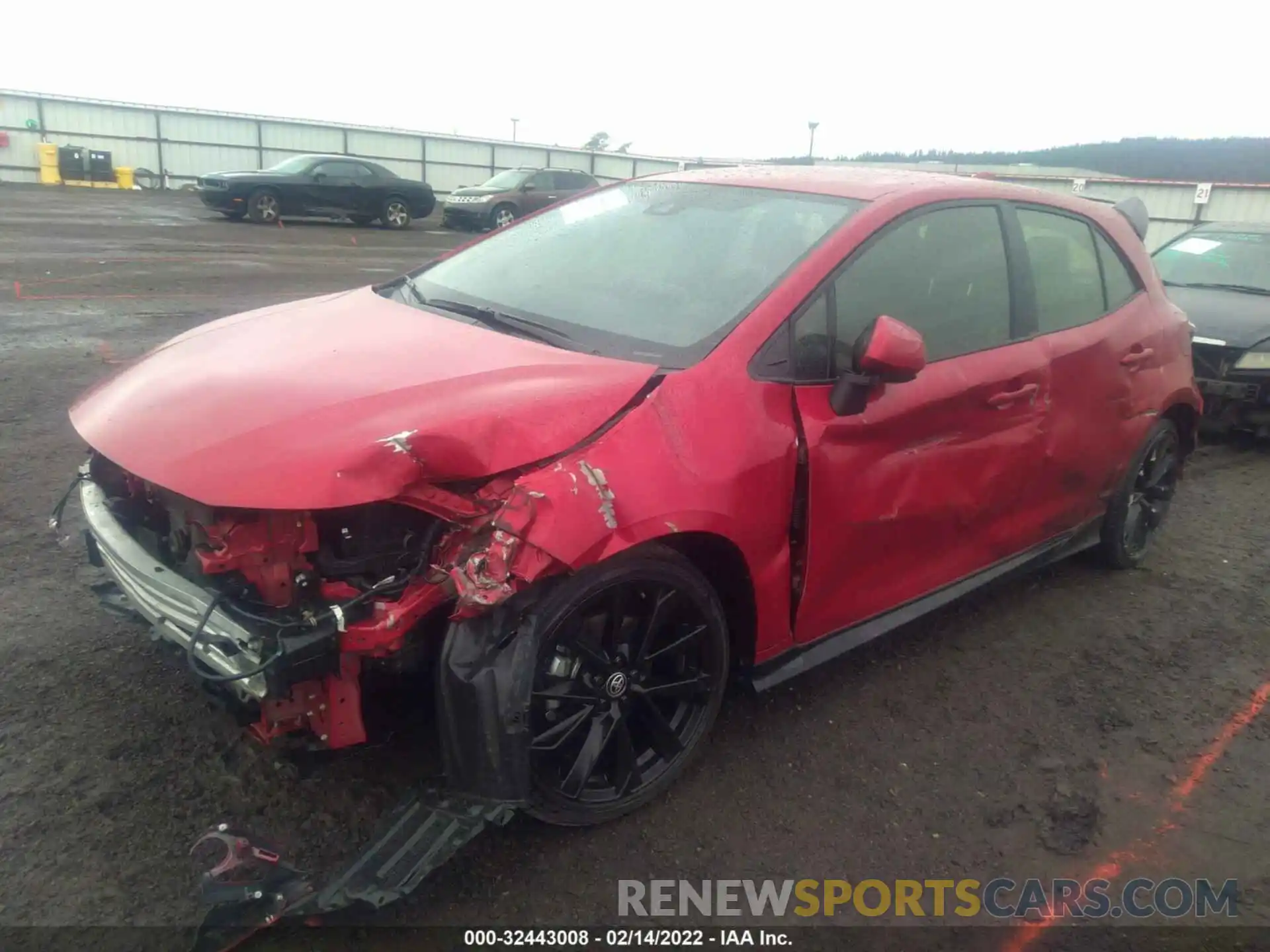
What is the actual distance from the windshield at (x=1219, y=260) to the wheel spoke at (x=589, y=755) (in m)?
7.22

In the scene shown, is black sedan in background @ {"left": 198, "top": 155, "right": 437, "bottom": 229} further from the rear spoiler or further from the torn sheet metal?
the torn sheet metal

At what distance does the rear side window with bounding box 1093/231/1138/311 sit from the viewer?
13.6ft

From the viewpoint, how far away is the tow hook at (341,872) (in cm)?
217

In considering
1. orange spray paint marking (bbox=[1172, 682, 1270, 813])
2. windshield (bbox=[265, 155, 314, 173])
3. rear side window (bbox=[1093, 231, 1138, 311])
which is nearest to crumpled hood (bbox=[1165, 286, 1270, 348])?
rear side window (bbox=[1093, 231, 1138, 311])

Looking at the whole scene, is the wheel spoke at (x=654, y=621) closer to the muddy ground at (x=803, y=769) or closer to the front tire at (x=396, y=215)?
the muddy ground at (x=803, y=769)

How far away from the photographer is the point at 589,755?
262cm

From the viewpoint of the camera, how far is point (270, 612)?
231 centimetres

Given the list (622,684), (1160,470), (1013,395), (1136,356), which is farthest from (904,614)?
(1160,470)

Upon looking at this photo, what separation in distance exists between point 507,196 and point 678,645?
21190mm

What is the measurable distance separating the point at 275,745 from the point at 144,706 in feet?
2.65

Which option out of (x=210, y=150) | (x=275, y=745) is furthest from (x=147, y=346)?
(x=210, y=150)

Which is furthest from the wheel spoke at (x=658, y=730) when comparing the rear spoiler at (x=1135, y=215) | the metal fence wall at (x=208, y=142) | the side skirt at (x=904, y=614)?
the metal fence wall at (x=208, y=142)

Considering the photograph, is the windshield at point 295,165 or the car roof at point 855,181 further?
the windshield at point 295,165

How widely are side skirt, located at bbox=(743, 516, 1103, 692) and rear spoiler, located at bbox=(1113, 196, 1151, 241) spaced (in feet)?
4.55
